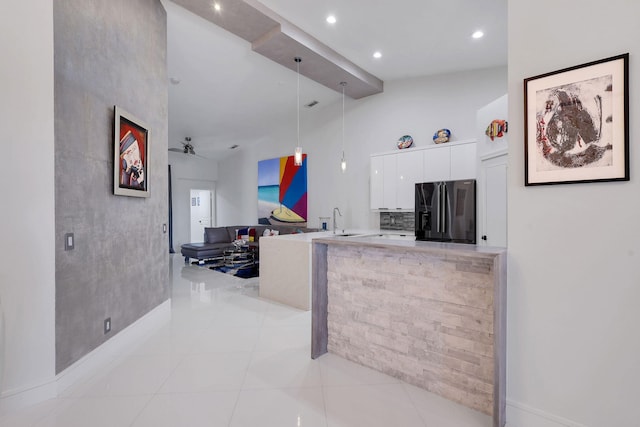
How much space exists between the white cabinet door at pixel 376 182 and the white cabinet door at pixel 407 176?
1.10 feet

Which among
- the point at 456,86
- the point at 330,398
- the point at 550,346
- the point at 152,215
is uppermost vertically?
the point at 456,86

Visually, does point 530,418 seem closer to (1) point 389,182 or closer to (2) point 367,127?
(1) point 389,182

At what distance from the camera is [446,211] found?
4410 mm

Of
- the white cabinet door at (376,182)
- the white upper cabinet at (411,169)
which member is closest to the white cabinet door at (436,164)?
the white upper cabinet at (411,169)

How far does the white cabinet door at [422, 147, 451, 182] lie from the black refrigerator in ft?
0.86

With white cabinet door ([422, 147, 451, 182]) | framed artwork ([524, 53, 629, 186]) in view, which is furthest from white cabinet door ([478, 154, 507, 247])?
framed artwork ([524, 53, 629, 186])

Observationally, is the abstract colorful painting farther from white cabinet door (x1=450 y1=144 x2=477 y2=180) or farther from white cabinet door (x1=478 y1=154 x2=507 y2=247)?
white cabinet door (x1=478 y1=154 x2=507 y2=247)

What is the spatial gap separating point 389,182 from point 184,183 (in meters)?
6.93

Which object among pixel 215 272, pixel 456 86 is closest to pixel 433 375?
pixel 456 86

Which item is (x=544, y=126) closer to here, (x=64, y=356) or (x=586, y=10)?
(x=586, y=10)

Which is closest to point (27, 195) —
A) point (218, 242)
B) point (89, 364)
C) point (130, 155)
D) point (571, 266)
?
point (130, 155)

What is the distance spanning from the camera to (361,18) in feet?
11.7

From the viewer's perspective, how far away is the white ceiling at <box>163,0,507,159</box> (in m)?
3.40

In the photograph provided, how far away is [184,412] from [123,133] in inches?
96.5
